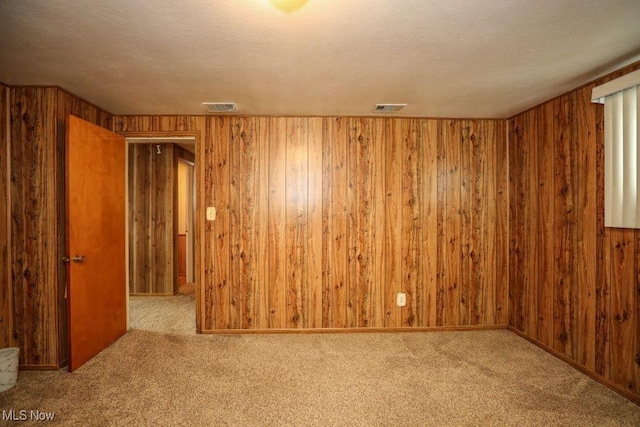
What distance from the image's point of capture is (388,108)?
9.93 feet

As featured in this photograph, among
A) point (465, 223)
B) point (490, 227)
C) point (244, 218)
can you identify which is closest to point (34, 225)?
point (244, 218)

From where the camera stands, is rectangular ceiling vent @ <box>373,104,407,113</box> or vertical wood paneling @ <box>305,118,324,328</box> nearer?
rectangular ceiling vent @ <box>373,104,407,113</box>

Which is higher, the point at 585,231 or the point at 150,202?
the point at 150,202

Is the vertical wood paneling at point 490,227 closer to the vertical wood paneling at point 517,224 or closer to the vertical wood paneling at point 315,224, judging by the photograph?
the vertical wood paneling at point 517,224

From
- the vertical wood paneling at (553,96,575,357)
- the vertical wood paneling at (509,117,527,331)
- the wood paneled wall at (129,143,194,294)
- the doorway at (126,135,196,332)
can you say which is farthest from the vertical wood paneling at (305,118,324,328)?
the wood paneled wall at (129,143,194,294)

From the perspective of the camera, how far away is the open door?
2.48 meters

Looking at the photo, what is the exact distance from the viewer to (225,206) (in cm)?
331

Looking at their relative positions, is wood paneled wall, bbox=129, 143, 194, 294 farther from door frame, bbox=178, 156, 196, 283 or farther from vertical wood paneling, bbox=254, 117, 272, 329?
vertical wood paneling, bbox=254, 117, 272, 329

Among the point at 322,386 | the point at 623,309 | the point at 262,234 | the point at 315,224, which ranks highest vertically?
the point at 315,224

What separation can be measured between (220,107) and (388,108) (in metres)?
1.68

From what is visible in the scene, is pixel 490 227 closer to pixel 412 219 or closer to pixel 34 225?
pixel 412 219

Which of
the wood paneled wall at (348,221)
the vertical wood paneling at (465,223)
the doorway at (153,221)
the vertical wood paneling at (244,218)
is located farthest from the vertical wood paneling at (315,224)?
the doorway at (153,221)

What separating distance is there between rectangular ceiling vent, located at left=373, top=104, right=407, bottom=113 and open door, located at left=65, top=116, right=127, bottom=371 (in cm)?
268

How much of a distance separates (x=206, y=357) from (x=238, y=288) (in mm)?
763
